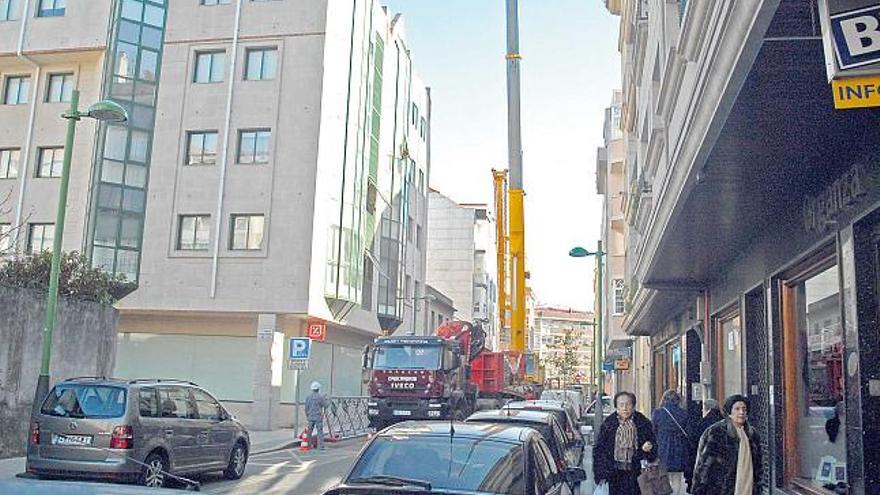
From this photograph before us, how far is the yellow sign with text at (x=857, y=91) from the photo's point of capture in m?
4.23

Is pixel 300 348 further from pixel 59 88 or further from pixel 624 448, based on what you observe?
pixel 59 88

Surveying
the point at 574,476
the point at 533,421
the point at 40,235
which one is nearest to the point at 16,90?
the point at 40,235

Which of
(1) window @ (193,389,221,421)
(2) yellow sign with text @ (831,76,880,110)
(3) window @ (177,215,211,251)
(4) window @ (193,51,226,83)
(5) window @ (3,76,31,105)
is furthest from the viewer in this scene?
(5) window @ (3,76,31,105)

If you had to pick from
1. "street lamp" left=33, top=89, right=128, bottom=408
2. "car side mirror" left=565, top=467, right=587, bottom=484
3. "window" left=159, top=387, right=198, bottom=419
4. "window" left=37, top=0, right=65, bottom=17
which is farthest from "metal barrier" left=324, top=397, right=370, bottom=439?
"window" left=37, top=0, right=65, bottom=17

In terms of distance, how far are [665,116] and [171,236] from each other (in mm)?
21198

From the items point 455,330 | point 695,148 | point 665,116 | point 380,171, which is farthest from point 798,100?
point 380,171

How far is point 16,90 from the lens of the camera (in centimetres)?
3269

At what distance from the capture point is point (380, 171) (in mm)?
36594

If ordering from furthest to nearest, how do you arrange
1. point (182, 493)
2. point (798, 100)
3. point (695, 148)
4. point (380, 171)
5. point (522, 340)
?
point (380, 171) → point (522, 340) → point (695, 148) → point (798, 100) → point (182, 493)

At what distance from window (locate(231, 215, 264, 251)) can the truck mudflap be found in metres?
9.40

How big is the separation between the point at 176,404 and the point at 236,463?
2117mm

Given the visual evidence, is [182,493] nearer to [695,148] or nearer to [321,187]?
[695,148]

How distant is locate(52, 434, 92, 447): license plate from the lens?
11500mm

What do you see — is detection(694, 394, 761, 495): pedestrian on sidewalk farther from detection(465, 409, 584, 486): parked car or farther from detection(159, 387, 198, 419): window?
detection(159, 387, 198, 419): window
